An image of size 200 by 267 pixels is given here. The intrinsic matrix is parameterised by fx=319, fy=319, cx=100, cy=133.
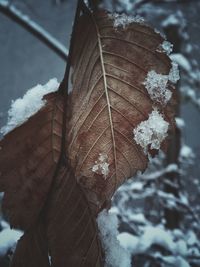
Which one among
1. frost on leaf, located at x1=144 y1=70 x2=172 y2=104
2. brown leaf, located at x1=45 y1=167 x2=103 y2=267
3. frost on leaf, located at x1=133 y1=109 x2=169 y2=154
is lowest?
brown leaf, located at x1=45 y1=167 x2=103 y2=267

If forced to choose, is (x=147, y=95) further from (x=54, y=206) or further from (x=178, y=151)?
(x=178, y=151)

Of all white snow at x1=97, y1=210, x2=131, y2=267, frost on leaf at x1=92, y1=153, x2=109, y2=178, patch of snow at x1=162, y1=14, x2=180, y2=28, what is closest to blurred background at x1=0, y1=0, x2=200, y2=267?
patch of snow at x1=162, y1=14, x2=180, y2=28

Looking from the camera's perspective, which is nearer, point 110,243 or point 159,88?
point 159,88

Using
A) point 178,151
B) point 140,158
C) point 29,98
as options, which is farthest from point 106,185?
point 178,151

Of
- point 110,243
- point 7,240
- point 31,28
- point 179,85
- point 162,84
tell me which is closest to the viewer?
point 162,84

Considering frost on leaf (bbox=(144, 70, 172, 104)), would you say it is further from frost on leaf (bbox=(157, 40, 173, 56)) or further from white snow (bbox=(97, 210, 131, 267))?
white snow (bbox=(97, 210, 131, 267))

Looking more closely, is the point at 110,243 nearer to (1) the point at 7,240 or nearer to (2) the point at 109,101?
(2) the point at 109,101

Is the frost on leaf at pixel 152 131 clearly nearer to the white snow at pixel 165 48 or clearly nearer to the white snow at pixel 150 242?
the white snow at pixel 165 48

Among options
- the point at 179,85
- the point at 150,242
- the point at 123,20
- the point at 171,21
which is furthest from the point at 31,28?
the point at 171,21
